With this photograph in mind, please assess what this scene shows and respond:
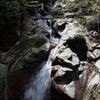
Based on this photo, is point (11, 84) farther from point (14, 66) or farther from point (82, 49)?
point (82, 49)

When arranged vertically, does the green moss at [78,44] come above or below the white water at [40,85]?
above

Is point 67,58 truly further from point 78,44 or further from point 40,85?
point 40,85

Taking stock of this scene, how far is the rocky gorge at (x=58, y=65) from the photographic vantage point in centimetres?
421

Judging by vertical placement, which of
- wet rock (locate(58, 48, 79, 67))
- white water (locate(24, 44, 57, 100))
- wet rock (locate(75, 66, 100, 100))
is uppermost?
wet rock (locate(58, 48, 79, 67))

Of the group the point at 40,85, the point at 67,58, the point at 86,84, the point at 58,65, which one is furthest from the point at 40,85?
the point at 86,84

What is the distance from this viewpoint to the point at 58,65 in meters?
5.28

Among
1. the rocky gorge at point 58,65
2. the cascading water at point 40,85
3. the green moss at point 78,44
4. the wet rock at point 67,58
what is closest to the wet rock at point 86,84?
the rocky gorge at point 58,65

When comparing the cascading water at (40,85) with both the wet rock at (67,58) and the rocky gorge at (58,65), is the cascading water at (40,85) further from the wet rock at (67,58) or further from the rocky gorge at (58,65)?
the wet rock at (67,58)

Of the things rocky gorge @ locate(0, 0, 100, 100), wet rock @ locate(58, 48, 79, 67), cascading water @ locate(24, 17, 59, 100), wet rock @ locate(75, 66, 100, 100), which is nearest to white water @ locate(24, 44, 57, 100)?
cascading water @ locate(24, 17, 59, 100)

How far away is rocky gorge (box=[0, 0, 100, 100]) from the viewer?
421 centimetres

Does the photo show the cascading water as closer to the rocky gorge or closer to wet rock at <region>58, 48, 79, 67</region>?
the rocky gorge

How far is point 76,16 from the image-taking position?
11.1m

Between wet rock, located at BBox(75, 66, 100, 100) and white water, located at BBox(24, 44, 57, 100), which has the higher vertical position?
wet rock, located at BBox(75, 66, 100, 100)

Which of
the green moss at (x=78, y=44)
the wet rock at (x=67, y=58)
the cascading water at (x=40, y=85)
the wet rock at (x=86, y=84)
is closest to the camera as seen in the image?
the wet rock at (x=86, y=84)
